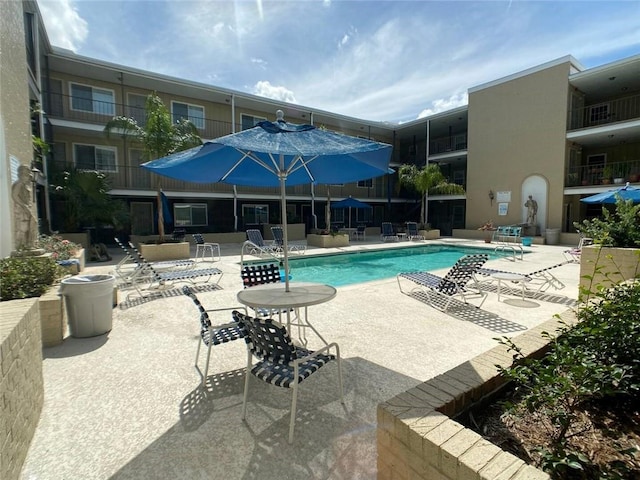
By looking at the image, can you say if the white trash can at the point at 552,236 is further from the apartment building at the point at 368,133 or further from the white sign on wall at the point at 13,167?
the white sign on wall at the point at 13,167

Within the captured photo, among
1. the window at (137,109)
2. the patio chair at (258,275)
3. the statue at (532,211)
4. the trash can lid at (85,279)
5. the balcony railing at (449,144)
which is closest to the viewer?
the trash can lid at (85,279)

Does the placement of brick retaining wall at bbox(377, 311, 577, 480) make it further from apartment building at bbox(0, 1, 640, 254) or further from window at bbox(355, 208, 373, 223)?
window at bbox(355, 208, 373, 223)

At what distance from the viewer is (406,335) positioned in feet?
14.4

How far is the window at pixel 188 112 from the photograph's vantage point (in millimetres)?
17656

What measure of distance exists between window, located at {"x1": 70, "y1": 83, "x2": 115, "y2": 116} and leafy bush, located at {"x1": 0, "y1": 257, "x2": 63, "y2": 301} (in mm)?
14647

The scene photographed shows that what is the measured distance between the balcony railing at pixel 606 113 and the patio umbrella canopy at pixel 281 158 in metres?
19.2

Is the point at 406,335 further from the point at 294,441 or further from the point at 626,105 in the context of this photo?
the point at 626,105

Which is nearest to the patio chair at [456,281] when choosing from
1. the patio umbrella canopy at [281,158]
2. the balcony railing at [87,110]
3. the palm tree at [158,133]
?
the patio umbrella canopy at [281,158]

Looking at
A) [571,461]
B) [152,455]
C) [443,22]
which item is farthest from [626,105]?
[152,455]

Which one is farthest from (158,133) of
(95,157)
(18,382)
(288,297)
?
(18,382)

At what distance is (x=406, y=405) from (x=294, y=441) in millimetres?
1068

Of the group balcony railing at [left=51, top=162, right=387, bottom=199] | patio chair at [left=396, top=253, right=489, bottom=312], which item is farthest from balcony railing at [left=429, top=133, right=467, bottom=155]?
patio chair at [left=396, top=253, right=489, bottom=312]

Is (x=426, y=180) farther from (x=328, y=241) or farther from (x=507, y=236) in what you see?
(x=328, y=241)

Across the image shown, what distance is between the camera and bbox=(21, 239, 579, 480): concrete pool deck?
2154 mm
